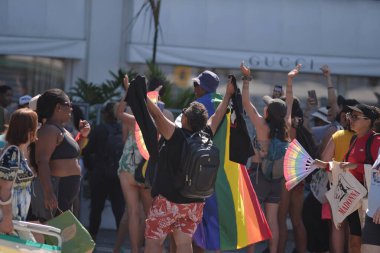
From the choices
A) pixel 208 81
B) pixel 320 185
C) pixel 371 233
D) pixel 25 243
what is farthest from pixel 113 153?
pixel 25 243

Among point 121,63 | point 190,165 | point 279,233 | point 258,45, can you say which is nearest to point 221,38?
point 258,45

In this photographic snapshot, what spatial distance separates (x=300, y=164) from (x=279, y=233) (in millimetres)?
1268

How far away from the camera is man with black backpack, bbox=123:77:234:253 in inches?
257

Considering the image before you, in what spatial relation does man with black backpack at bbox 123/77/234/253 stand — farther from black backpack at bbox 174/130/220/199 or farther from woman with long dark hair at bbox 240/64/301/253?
woman with long dark hair at bbox 240/64/301/253

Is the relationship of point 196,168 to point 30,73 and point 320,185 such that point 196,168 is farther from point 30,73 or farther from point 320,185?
point 30,73

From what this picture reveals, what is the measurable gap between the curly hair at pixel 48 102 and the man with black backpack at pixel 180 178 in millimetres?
862

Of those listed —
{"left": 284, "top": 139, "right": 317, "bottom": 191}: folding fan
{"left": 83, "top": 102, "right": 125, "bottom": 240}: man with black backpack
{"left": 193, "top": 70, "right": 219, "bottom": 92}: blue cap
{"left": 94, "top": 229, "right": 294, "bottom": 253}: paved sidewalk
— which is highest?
{"left": 193, "top": 70, "right": 219, "bottom": 92}: blue cap

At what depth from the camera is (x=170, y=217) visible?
6637 mm

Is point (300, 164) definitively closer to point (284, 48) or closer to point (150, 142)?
point (150, 142)

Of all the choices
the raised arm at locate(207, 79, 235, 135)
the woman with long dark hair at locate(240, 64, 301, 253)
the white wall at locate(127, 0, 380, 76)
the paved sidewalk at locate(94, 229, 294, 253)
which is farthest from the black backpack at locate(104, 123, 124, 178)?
the white wall at locate(127, 0, 380, 76)

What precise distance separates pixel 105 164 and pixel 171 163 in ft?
9.58

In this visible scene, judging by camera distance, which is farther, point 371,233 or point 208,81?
point 208,81

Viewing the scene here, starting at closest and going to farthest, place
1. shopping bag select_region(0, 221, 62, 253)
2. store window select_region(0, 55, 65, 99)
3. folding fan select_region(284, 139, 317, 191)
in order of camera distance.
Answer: shopping bag select_region(0, 221, 62, 253), folding fan select_region(284, 139, 317, 191), store window select_region(0, 55, 65, 99)

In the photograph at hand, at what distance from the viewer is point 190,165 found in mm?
6500
